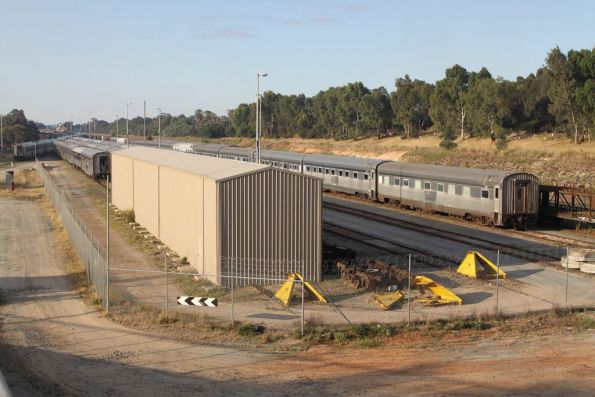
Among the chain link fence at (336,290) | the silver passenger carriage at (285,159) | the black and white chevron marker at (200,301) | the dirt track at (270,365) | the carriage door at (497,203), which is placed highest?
the silver passenger carriage at (285,159)

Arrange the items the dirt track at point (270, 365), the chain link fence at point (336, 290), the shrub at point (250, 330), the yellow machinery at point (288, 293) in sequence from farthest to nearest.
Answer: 1. the yellow machinery at point (288, 293)
2. the chain link fence at point (336, 290)
3. the shrub at point (250, 330)
4. the dirt track at point (270, 365)

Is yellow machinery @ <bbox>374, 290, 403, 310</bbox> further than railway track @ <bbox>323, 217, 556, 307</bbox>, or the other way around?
railway track @ <bbox>323, 217, 556, 307</bbox>

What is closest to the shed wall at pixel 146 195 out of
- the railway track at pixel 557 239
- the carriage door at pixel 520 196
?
the carriage door at pixel 520 196

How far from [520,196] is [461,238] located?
4528 millimetres

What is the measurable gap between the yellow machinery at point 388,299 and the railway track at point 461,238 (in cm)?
915

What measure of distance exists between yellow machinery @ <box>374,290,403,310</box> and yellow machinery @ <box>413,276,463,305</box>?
2.38 feet

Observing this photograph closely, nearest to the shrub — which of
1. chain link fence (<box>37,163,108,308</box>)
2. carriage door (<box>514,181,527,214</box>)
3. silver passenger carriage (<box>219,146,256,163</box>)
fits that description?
chain link fence (<box>37,163,108,308</box>)

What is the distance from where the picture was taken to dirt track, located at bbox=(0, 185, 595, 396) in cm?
1433

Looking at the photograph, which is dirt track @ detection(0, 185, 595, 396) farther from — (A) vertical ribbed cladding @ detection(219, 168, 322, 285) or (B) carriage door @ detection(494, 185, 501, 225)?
(B) carriage door @ detection(494, 185, 501, 225)

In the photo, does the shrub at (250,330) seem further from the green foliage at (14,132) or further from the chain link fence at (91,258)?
the green foliage at (14,132)

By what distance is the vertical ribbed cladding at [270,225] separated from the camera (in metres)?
24.1

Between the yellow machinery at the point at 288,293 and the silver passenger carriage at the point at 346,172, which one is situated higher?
the silver passenger carriage at the point at 346,172

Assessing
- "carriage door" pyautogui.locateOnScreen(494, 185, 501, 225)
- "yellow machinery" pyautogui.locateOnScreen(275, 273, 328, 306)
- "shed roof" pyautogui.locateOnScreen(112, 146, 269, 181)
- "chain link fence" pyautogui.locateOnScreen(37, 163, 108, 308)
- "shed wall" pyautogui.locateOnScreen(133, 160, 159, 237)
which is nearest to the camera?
"yellow machinery" pyautogui.locateOnScreen(275, 273, 328, 306)

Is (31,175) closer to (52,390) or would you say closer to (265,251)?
(265,251)
